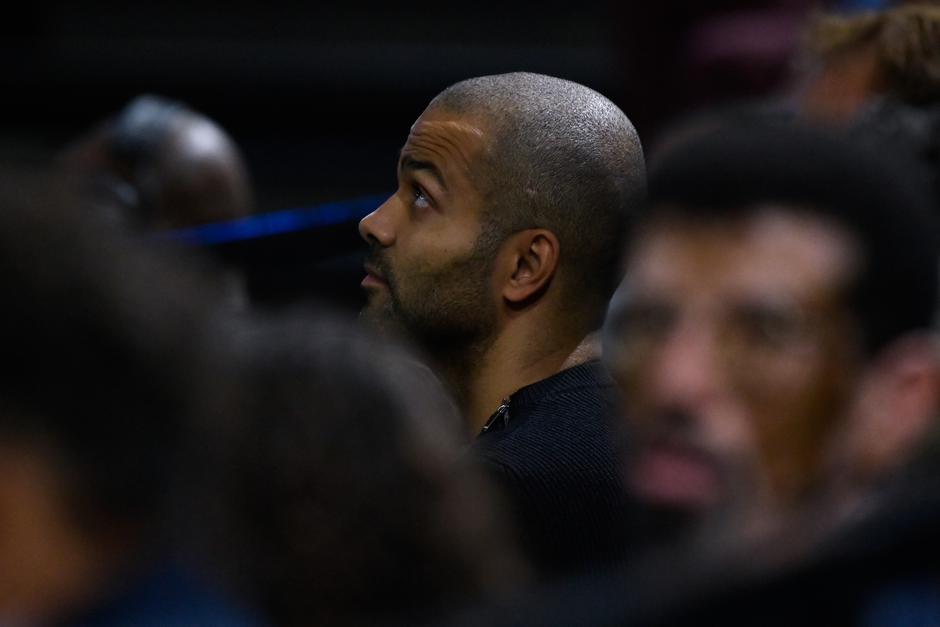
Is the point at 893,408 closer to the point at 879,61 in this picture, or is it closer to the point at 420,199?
the point at 420,199

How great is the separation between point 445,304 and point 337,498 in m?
1.41

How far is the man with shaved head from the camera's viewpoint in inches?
104

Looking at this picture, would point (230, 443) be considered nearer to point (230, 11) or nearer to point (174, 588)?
point (174, 588)

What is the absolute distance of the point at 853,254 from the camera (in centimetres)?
136

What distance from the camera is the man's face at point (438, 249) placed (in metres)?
2.65

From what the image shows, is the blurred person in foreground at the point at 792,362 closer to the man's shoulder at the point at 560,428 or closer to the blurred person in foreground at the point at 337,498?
the blurred person in foreground at the point at 337,498

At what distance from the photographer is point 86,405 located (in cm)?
112

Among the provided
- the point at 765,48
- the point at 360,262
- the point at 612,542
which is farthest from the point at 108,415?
the point at 765,48

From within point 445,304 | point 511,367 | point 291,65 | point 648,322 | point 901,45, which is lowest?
point 648,322

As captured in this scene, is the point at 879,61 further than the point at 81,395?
Yes

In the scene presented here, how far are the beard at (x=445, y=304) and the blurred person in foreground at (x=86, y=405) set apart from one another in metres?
1.47

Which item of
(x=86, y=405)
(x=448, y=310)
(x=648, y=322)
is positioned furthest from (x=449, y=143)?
(x=86, y=405)

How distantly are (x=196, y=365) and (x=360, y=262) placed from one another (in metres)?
2.55

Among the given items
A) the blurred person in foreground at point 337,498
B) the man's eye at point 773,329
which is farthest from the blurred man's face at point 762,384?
the blurred person in foreground at point 337,498
